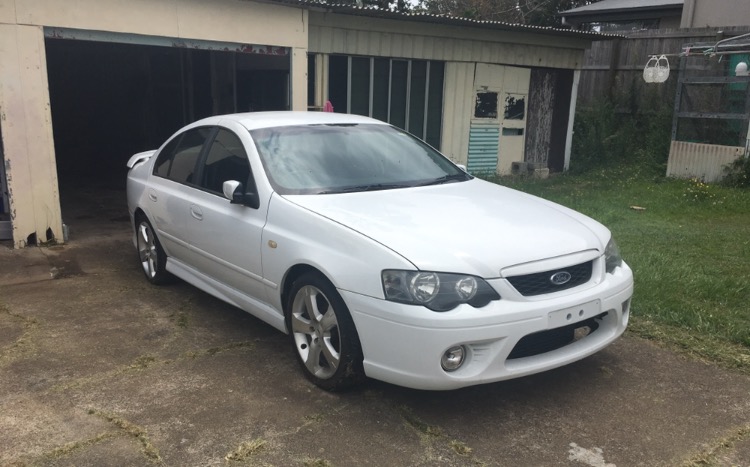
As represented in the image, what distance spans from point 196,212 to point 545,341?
2653mm

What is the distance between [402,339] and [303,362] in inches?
35.7

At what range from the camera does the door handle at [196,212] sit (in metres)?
4.59

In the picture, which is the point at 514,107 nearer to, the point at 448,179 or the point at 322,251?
the point at 448,179

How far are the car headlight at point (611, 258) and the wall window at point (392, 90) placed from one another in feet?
22.3

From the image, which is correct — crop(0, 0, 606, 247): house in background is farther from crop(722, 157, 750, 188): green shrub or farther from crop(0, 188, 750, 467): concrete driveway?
crop(722, 157, 750, 188): green shrub

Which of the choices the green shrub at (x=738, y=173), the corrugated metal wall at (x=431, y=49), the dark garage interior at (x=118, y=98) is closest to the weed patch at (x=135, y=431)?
the corrugated metal wall at (x=431, y=49)

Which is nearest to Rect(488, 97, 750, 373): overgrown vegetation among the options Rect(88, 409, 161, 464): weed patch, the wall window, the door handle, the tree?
the wall window

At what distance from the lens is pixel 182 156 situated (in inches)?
203

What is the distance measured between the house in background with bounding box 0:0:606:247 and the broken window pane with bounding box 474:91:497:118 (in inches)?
0.9

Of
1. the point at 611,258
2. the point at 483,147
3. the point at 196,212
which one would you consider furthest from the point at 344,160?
the point at 483,147

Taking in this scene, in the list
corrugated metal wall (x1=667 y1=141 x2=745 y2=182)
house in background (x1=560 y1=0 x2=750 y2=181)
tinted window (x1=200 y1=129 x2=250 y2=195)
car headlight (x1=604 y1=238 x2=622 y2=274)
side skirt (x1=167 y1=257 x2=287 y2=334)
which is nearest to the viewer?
car headlight (x1=604 y1=238 x2=622 y2=274)

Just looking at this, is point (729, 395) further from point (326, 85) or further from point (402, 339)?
point (326, 85)

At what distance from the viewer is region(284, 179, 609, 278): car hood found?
3.20 meters

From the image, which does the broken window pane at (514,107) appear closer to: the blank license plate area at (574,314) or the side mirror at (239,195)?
the side mirror at (239,195)
